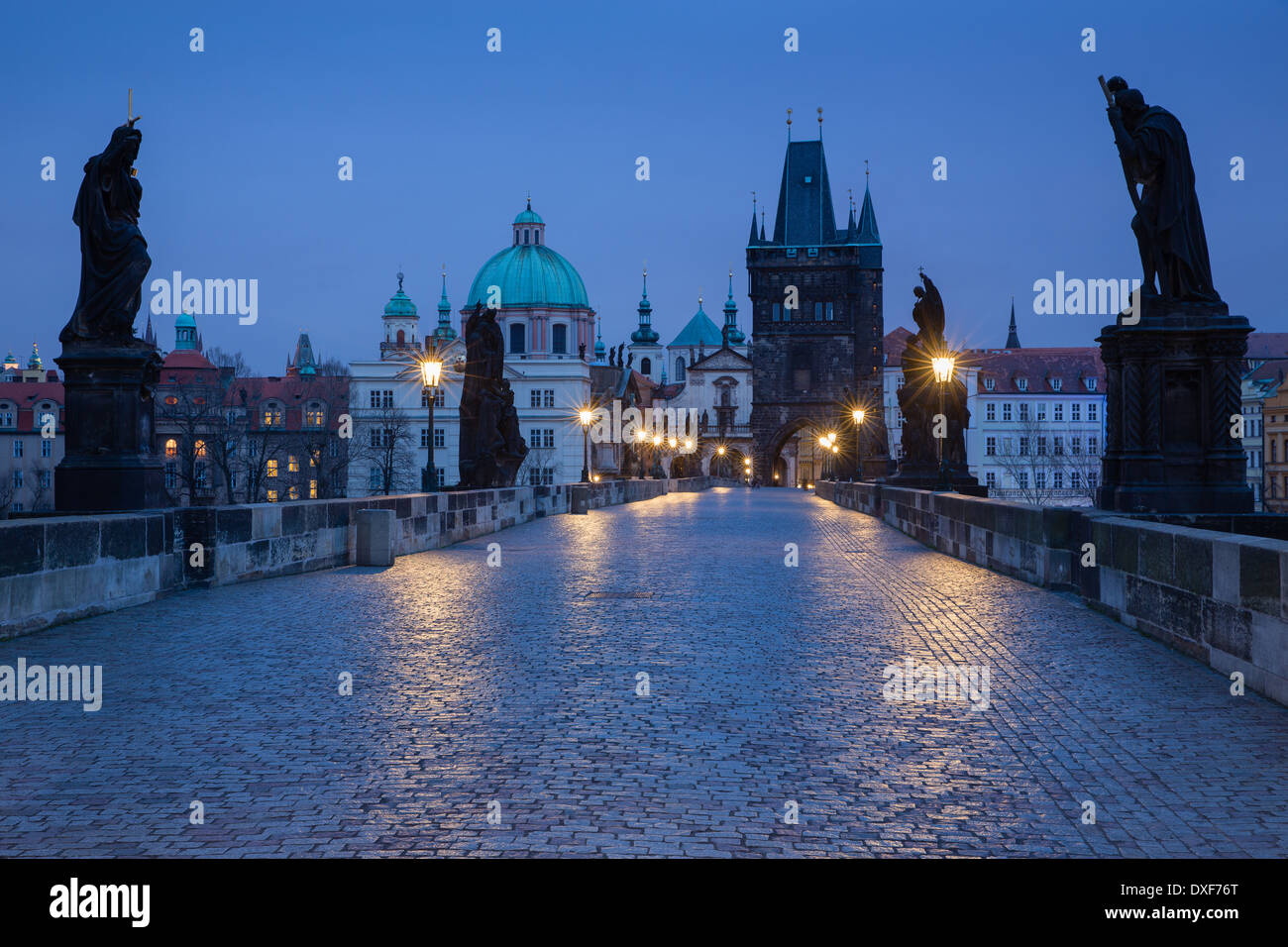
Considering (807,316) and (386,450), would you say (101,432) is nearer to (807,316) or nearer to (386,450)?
(386,450)

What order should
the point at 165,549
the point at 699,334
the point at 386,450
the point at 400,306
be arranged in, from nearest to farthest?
the point at 165,549 → the point at 386,450 → the point at 400,306 → the point at 699,334

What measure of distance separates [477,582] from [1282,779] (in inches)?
395

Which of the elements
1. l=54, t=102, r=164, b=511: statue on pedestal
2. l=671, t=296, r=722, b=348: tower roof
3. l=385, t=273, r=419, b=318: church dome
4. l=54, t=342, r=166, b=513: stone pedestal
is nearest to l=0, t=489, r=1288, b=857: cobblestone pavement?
l=54, t=342, r=166, b=513: stone pedestal

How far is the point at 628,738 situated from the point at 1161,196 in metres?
10.6

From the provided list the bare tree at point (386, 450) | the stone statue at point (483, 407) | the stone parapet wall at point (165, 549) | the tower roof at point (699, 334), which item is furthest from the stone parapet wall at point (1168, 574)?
the tower roof at point (699, 334)

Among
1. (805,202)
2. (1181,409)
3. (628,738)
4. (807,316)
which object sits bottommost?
(628,738)

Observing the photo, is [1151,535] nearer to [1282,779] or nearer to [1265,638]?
[1265,638]

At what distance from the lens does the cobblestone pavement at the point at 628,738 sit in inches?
182

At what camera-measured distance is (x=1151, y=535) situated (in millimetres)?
9016

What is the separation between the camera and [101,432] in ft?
43.0

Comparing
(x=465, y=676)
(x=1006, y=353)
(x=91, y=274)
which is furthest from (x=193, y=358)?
(x=465, y=676)

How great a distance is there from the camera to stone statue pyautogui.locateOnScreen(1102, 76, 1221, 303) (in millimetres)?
13508

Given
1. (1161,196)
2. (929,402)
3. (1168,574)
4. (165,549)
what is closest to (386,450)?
(929,402)

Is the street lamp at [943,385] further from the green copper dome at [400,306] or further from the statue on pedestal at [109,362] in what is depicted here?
the green copper dome at [400,306]
